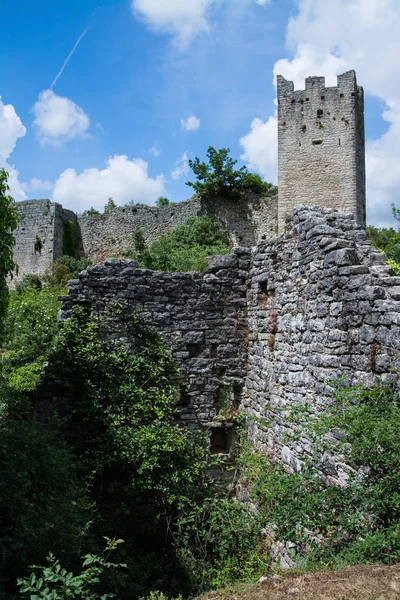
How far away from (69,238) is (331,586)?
2807cm

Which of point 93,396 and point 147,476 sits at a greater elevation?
point 93,396

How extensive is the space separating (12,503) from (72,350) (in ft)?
9.20

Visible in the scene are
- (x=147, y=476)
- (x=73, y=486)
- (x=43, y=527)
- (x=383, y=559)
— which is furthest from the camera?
(x=147, y=476)

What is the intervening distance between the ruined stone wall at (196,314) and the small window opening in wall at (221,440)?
361 millimetres

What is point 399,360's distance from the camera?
4.46m

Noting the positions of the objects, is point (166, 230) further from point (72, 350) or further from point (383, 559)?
point (383, 559)

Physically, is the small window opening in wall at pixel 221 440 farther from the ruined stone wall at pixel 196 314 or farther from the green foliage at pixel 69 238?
the green foliage at pixel 69 238

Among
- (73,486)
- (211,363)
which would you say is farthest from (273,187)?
(73,486)

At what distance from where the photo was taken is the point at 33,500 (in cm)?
494

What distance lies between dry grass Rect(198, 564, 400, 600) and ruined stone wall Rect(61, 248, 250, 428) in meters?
3.95

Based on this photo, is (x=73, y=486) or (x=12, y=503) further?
(x=73, y=486)

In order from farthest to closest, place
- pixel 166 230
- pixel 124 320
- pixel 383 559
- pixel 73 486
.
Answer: pixel 166 230 < pixel 124 320 < pixel 73 486 < pixel 383 559

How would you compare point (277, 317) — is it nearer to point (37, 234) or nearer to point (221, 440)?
point (221, 440)

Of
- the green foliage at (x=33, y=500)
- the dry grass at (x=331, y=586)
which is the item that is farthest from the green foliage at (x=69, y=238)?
the dry grass at (x=331, y=586)
